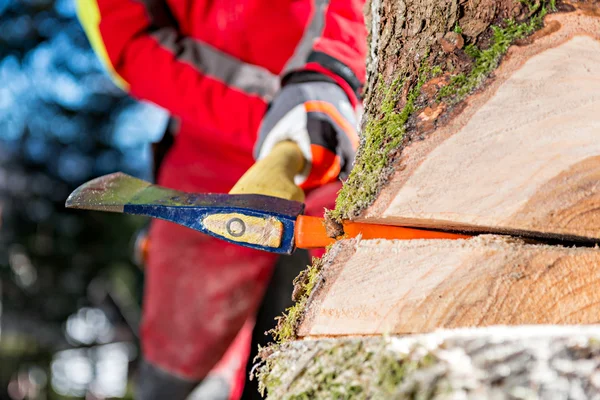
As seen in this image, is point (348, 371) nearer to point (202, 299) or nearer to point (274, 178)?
point (274, 178)

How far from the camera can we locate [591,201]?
2.88 feet

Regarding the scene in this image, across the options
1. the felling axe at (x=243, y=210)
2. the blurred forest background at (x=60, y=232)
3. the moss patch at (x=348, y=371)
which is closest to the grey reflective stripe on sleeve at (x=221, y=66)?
the felling axe at (x=243, y=210)

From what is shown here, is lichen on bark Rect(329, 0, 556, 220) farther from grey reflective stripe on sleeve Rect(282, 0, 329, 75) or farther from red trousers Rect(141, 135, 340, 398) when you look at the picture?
red trousers Rect(141, 135, 340, 398)

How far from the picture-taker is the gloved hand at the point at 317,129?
1.43 m

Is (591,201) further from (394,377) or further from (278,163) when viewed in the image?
(278,163)

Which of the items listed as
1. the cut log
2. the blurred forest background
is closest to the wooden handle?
the cut log

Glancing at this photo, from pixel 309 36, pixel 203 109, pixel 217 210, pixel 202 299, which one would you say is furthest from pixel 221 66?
pixel 217 210

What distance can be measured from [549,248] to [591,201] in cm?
10

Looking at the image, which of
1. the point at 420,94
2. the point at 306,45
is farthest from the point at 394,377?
the point at 306,45

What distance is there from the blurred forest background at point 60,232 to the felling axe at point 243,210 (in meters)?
5.36

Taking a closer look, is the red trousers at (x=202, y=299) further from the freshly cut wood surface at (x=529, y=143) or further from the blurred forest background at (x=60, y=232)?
the blurred forest background at (x=60, y=232)

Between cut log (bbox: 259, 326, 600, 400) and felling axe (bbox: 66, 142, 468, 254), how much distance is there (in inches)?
7.8

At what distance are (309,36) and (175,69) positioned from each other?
0.46 meters

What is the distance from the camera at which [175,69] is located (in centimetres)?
191
